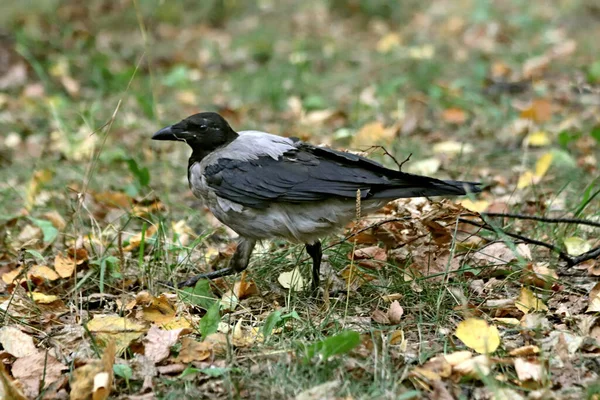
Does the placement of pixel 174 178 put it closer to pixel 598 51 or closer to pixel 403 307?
pixel 403 307

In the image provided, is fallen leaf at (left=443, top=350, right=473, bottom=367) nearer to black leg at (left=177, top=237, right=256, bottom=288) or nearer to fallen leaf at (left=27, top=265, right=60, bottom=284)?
black leg at (left=177, top=237, right=256, bottom=288)

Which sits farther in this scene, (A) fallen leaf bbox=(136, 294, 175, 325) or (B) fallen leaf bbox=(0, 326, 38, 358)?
(A) fallen leaf bbox=(136, 294, 175, 325)

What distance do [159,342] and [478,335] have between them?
3.96 feet

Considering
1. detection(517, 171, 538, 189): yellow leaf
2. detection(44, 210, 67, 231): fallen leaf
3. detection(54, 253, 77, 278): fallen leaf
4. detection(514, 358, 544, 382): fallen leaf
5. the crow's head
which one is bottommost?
detection(517, 171, 538, 189): yellow leaf

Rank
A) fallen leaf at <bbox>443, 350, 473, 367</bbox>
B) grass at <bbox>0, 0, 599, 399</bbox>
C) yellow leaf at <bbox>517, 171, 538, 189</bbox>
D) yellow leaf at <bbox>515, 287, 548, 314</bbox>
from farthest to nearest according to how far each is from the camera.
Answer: yellow leaf at <bbox>517, 171, 538, 189</bbox>, yellow leaf at <bbox>515, 287, 548, 314</bbox>, grass at <bbox>0, 0, 599, 399</bbox>, fallen leaf at <bbox>443, 350, 473, 367</bbox>

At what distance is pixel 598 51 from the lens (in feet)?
26.3

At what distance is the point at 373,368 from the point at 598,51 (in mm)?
6496

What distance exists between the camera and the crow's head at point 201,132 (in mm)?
→ 3682

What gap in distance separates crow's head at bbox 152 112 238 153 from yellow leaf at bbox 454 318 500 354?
5.12ft

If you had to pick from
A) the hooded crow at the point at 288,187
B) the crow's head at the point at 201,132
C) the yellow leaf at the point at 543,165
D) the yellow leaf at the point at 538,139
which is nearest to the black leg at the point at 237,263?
the hooded crow at the point at 288,187

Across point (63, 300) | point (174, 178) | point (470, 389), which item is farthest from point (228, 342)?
point (174, 178)

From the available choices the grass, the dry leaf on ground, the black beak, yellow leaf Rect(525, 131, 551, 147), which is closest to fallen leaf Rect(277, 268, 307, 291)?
the grass

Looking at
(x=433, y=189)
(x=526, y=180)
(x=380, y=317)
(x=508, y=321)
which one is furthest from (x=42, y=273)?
(x=526, y=180)

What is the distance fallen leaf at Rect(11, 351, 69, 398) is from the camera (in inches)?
105
